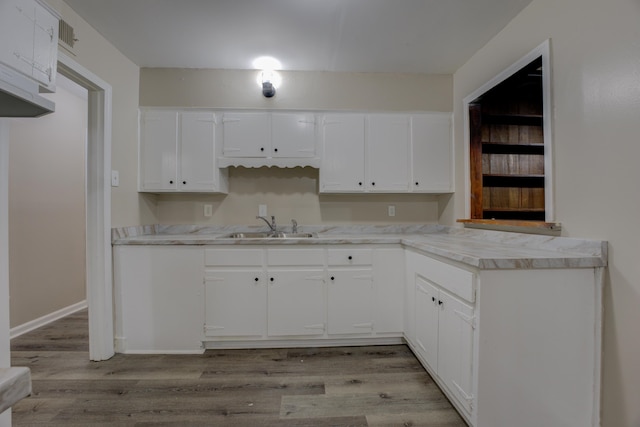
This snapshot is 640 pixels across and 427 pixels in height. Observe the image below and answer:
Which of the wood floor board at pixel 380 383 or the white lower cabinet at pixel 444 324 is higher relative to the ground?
the white lower cabinet at pixel 444 324

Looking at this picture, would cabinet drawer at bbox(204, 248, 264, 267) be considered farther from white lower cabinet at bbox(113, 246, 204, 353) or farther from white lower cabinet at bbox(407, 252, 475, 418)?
white lower cabinet at bbox(407, 252, 475, 418)

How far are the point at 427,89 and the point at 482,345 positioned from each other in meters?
2.26


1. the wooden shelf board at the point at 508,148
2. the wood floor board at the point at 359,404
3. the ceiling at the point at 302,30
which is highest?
the ceiling at the point at 302,30

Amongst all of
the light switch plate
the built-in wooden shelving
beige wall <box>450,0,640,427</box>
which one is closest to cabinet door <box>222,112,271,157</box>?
the light switch plate

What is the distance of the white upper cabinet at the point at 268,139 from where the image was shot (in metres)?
2.56

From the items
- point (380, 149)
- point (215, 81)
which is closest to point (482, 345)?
point (380, 149)

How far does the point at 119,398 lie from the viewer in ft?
5.51

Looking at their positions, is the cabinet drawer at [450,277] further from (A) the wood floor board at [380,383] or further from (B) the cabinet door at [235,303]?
(B) the cabinet door at [235,303]

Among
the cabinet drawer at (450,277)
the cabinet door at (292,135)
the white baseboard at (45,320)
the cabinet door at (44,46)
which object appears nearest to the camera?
the cabinet door at (44,46)

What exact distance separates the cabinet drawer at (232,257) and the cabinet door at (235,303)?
0.06 m

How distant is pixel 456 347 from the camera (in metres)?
1.51

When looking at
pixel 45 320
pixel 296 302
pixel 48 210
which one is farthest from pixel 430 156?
pixel 45 320

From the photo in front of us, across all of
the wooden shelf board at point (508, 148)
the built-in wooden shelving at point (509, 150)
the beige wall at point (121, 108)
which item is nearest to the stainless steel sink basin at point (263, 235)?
the beige wall at point (121, 108)

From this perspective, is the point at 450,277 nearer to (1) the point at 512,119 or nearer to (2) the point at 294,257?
(2) the point at 294,257
